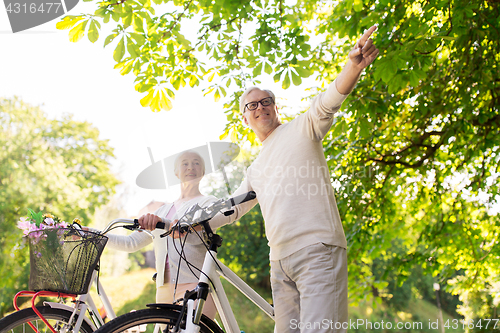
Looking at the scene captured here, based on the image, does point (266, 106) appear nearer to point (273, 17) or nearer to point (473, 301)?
point (273, 17)

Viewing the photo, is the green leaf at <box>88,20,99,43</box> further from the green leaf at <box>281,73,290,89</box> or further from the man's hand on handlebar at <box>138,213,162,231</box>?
the green leaf at <box>281,73,290,89</box>

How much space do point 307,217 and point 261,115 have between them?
571mm

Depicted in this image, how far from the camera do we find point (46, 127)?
55.0 feet

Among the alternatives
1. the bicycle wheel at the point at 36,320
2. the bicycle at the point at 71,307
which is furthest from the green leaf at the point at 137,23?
the bicycle wheel at the point at 36,320

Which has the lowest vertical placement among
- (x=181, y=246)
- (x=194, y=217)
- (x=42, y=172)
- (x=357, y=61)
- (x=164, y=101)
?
(x=181, y=246)

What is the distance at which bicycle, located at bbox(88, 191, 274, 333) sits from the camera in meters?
1.40

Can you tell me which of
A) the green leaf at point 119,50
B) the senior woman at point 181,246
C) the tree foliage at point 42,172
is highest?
the tree foliage at point 42,172

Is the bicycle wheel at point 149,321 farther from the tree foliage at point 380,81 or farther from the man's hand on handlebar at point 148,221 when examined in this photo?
the tree foliage at point 380,81

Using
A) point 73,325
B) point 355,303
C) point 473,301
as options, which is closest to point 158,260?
point 73,325

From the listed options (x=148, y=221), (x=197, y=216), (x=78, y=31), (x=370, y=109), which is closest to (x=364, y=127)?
(x=370, y=109)

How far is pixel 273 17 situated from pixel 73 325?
2765 mm

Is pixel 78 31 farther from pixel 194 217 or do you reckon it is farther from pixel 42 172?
pixel 42 172

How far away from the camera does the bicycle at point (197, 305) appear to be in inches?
55.3

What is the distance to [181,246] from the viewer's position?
1.75 m
